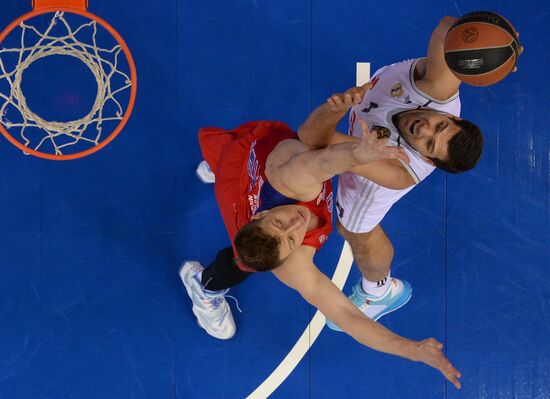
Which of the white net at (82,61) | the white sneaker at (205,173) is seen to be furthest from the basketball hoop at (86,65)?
the white sneaker at (205,173)

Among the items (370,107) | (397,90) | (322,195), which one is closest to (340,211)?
(322,195)

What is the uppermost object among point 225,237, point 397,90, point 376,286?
point 397,90

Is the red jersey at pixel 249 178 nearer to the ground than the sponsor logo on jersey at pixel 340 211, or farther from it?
farther from it

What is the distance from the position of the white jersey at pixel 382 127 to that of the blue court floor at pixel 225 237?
75cm

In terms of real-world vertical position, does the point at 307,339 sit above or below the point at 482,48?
below

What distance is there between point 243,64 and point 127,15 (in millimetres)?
893

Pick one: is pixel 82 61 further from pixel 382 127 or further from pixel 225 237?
pixel 382 127

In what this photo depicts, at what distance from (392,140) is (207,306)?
1.70 meters

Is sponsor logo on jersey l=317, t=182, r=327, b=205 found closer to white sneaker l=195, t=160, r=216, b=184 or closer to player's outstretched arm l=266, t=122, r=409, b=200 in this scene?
player's outstretched arm l=266, t=122, r=409, b=200

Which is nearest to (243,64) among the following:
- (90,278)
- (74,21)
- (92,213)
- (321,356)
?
(74,21)

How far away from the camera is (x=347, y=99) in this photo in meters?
2.56

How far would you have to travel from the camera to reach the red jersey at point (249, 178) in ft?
10.6

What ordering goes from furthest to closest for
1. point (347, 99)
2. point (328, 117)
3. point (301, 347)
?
point (301, 347) → point (328, 117) → point (347, 99)

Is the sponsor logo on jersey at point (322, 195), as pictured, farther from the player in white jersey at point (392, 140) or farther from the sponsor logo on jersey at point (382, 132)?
the sponsor logo on jersey at point (382, 132)
